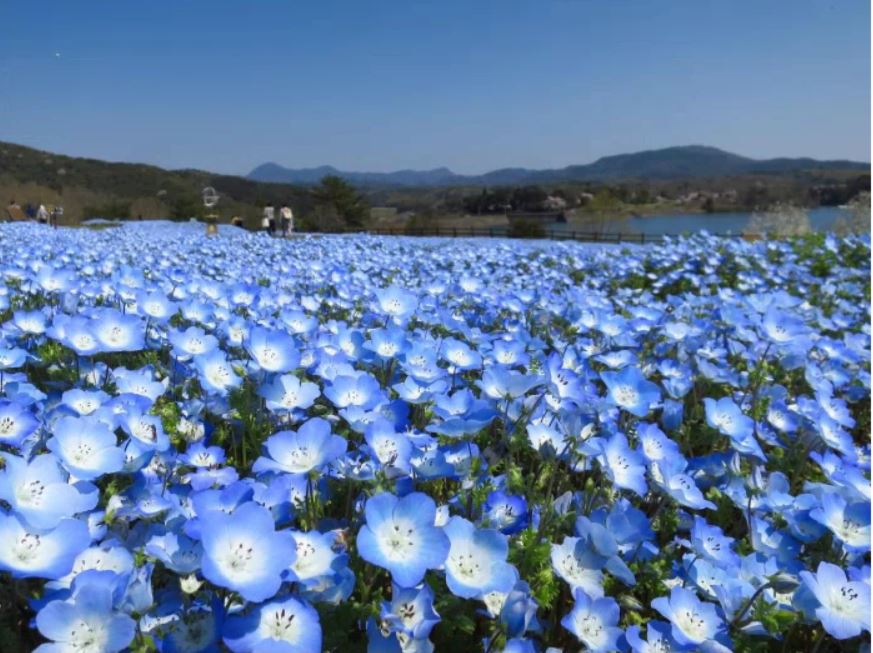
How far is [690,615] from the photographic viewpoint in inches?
51.0

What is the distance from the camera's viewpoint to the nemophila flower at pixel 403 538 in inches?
39.7

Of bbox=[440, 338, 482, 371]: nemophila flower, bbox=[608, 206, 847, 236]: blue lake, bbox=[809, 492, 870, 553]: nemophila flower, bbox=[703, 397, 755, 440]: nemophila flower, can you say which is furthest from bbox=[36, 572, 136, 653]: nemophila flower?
bbox=[608, 206, 847, 236]: blue lake

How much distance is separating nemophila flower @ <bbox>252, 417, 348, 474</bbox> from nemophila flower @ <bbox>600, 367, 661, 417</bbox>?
897 mm

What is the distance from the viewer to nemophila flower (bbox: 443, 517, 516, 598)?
108 centimetres

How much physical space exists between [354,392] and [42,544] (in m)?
0.79

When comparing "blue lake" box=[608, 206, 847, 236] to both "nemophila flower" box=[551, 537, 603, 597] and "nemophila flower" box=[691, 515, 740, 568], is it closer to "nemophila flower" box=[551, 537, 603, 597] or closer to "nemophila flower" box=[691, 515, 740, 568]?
"nemophila flower" box=[691, 515, 740, 568]

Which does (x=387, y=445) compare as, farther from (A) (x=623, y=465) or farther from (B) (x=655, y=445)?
(B) (x=655, y=445)

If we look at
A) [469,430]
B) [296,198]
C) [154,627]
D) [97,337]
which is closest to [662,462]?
[469,430]

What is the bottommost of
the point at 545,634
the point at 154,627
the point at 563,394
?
the point at 545,634

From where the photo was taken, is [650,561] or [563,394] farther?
[563,394]

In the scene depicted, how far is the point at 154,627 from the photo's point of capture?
1010 mm

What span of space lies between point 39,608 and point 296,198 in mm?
72879

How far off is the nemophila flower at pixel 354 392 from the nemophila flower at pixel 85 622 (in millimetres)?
743

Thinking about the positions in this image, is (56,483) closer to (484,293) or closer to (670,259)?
(484,293)
